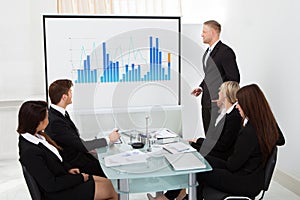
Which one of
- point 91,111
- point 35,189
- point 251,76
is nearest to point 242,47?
point 251,76

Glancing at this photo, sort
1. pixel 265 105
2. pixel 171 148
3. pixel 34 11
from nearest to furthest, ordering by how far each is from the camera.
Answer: pixel 265 105, pixel 171 148, pixel 34 11

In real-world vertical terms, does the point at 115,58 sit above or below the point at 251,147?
above

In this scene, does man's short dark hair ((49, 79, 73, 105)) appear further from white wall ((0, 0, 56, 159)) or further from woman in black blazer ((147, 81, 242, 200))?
white wall ((0, 0, 56, 159))

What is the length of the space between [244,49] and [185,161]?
2.19 meters

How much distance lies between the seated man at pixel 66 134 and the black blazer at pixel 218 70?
1.49 m

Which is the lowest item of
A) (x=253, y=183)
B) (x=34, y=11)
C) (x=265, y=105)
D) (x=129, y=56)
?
(x=253, y=183)

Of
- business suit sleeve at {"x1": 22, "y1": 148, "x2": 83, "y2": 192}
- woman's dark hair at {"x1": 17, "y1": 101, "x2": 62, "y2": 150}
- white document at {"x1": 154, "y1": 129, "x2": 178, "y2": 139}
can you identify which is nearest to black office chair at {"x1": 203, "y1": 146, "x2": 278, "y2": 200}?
white document at {"x1": 154, "y1": 129, "x2": 178, "y2": 139}

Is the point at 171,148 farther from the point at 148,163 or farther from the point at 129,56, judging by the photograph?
the point at 129,56

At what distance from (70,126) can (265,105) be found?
1285 millimetres

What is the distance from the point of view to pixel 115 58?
4262 millimetres

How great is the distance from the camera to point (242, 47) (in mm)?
4387

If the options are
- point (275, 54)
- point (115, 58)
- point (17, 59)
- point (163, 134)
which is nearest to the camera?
point (163, 134)

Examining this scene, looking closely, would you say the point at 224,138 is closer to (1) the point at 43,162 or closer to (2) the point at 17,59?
(1) the point at 43,162

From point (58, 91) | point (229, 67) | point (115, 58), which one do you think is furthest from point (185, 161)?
point (115, 58)
